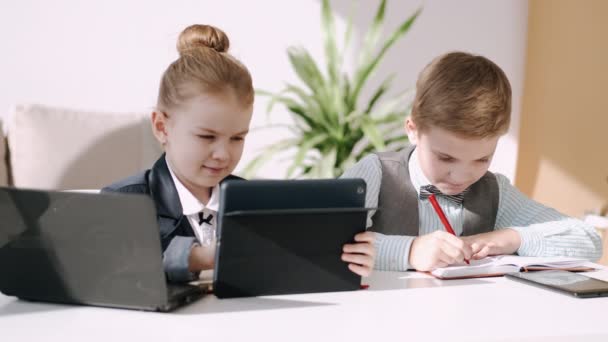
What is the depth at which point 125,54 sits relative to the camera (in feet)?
9.96

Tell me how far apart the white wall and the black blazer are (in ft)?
6.07

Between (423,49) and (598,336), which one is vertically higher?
(423,49)

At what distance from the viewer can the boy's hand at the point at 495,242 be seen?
1.35 metres

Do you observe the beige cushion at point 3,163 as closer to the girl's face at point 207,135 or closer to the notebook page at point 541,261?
the girl's face at point 207,135

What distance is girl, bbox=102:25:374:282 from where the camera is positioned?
49.3 inches

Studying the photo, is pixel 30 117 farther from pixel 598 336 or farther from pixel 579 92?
pixel 579 92

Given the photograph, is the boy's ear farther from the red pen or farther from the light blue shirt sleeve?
the light blue shirt sleeve

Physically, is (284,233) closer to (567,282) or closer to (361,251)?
(361,251)

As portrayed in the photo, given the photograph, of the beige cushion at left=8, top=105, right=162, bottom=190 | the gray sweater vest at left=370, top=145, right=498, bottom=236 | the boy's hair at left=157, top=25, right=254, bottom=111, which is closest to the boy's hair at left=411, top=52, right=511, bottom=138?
the gray sweater vest at left=370, top=145, right=498, bottom=236

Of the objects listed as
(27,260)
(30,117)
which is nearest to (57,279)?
(27,260)

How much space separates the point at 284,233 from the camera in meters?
0.96

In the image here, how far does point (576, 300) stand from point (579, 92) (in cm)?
241

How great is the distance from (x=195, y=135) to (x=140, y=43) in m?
1.96

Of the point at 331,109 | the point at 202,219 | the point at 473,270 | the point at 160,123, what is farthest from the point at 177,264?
the point at 331,109
